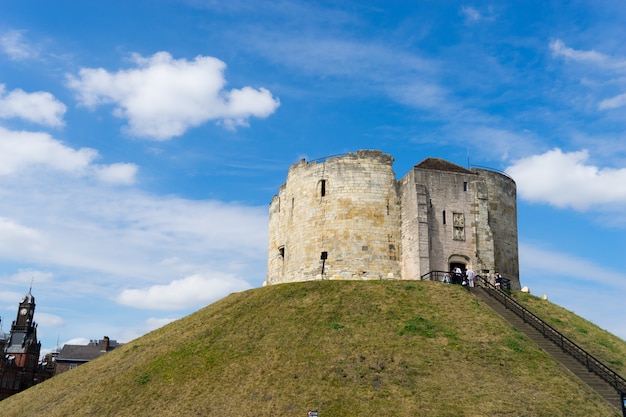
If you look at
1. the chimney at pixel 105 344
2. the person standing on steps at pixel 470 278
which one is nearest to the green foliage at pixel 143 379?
the person standing on steps at pixel 470 278

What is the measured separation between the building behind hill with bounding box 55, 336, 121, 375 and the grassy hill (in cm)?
4903

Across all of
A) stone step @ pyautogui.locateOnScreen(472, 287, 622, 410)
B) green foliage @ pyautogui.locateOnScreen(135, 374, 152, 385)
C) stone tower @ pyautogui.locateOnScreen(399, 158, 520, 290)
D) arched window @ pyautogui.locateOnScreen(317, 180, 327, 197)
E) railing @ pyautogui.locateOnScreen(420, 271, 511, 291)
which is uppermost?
arched window @ pyautogui.locateOnScreen(317, 180, 327, 197)

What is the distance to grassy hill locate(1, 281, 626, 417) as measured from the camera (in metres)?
21.9

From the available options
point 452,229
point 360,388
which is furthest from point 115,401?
point 452,229

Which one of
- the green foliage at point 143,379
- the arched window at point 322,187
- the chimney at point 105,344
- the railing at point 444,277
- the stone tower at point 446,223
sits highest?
the arched window at point 322,187

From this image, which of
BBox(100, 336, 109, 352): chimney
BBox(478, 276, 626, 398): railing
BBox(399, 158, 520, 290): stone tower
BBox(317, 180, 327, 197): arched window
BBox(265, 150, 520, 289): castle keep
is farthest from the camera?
BBox(100, 336, 109, 352): chimney

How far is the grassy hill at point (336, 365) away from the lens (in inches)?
862

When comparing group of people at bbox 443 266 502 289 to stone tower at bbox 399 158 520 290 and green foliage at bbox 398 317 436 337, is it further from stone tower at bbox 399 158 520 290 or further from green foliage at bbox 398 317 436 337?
green foliage at bbox 398 317 436 337

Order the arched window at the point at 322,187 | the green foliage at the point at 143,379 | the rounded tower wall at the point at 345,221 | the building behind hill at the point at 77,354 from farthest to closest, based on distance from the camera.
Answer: the building behind hill at the point at 77,354 < the arched window at the point at 322,187 < the rounded tower wall at the point at 345,221 < the green foliage at the point at 143,379

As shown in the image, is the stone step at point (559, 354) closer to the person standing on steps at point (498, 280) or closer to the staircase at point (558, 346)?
the staircase at point (558, 346)

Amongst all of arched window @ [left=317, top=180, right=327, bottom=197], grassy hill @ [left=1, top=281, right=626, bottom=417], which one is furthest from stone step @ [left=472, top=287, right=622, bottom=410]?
arched window @ [left=317, top=180, right=327, bottom=197]

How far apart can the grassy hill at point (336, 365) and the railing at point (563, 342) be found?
1.53m

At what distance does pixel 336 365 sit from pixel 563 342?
10605 mm

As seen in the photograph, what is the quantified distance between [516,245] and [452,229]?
284 inches
